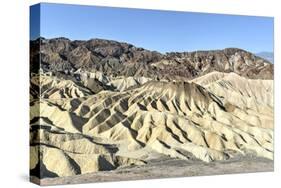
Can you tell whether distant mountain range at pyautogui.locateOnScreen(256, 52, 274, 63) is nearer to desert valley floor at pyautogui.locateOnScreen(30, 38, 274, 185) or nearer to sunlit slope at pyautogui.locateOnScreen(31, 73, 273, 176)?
desert valley floor at pyautogui.locateOnScreen(30, 38, 274, 185)

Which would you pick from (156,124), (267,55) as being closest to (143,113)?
(156,124)

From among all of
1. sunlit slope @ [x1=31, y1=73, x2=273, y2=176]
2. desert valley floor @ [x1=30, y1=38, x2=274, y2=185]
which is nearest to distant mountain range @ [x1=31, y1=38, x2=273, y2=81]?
desert valley floor @ [x1=30, y1=38, x2=274, y2=185]

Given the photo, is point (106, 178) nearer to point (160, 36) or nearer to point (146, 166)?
point (146, 166)

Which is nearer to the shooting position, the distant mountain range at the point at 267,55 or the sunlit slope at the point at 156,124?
the sunlit slope at the point at 156,124

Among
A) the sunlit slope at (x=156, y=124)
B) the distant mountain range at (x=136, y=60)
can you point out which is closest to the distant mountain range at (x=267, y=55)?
the distant mountain range at (x=136, y=60)

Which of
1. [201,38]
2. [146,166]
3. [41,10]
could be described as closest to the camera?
[41,10]

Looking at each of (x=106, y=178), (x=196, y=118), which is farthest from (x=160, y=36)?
(x=106, y=178)

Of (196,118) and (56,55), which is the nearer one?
(56,55)

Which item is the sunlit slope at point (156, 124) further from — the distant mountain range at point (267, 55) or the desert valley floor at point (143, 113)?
the distant mountain range at point (267, 55)
